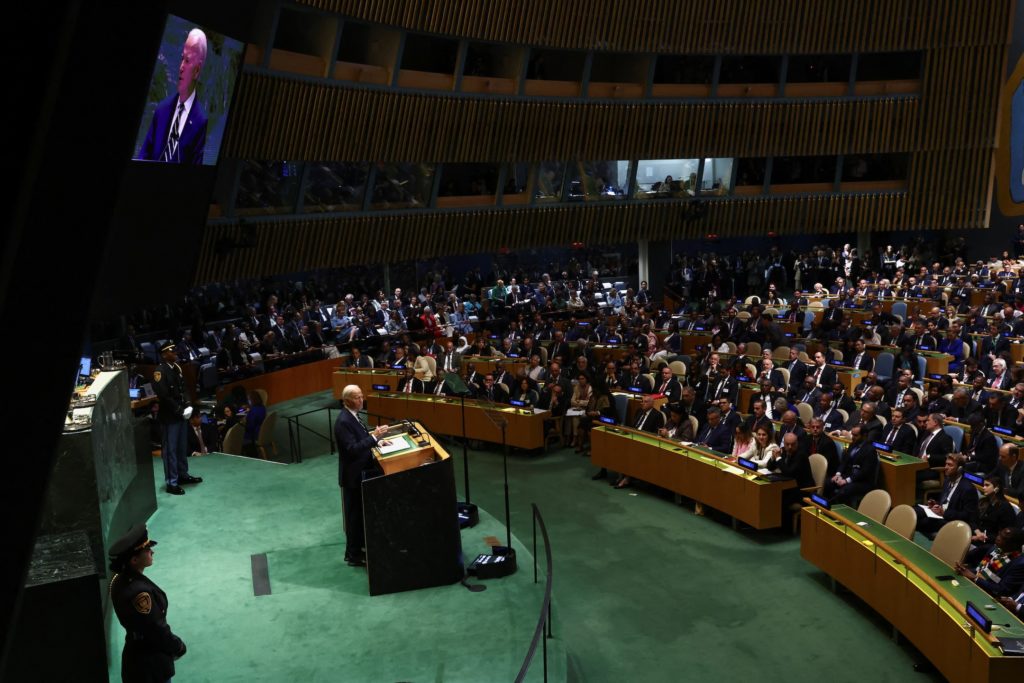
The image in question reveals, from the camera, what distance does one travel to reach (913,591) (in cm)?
659

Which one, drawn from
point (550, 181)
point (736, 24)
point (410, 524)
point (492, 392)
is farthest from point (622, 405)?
point (736, 24)

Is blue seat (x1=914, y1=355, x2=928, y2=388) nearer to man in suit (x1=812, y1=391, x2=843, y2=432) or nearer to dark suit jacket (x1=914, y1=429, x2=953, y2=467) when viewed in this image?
man in suit (x1=812, y1=391, x2=843, y2=432)

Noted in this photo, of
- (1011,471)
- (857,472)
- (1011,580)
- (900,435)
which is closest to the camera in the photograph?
(1011,580)

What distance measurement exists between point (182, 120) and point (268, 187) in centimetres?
709

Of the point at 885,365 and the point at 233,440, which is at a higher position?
the point at 885,365

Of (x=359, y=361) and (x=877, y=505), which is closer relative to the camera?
(x=877, y=505)

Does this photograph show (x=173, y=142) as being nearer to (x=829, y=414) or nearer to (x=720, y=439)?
(x=720, y=439)

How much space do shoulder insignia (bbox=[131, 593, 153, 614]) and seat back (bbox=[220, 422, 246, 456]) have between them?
6.89 metres

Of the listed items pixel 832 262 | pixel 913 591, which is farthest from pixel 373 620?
pixel 832 262

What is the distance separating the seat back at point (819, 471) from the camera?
30.5 ft

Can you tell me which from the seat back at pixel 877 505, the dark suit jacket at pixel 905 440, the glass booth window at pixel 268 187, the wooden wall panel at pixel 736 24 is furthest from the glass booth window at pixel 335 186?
the seat back at pixel 877 505

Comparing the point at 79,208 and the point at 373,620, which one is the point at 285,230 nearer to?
the point at 373,620

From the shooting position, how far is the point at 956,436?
9812 millimetres

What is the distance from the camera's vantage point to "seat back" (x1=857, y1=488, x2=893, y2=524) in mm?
7984
